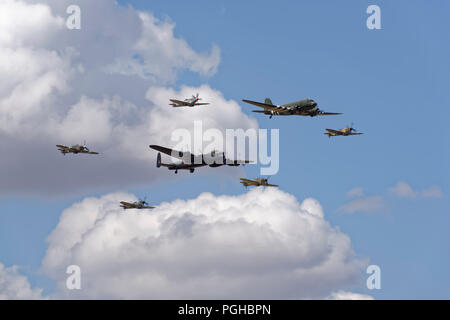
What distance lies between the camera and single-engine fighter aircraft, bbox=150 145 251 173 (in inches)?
6939

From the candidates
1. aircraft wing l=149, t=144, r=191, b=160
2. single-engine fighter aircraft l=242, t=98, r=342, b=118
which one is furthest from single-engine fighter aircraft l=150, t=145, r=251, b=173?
single-engine fighter aircraft l=242, t=98, r=342, b=118

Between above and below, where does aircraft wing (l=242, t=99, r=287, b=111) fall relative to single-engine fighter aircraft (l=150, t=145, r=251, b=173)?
above

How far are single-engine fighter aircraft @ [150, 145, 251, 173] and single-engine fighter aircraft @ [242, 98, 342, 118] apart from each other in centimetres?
1666

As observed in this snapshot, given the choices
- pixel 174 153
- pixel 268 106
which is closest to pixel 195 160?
pixel 174 153

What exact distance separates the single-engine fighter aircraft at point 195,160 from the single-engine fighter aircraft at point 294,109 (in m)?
16.7

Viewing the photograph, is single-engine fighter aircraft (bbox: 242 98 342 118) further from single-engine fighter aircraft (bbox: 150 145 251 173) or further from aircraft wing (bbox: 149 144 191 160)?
aircraft wing (bbox: 149 144 191 160)

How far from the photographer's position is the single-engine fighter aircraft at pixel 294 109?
163 m

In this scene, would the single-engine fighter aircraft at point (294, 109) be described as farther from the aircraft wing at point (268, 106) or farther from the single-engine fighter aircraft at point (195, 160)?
the single-engine fighter aircraft at point (195, 160)

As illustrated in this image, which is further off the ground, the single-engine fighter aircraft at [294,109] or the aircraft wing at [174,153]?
the single-engine fighter aircraft at [294,109]

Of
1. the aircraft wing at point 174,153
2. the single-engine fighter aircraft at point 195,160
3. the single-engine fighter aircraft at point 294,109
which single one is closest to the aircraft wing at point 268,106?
the single-engine fighter aircraft at point 294,109
